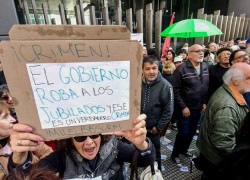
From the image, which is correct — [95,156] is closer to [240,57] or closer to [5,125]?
[5,125]

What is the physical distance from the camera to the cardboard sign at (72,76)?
0.64m

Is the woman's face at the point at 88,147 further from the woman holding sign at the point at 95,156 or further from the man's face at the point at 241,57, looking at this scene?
the man's face at the point at 241,57

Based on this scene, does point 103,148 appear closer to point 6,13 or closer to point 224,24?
point 6,13

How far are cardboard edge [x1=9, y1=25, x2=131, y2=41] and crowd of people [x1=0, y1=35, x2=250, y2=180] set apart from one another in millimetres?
384

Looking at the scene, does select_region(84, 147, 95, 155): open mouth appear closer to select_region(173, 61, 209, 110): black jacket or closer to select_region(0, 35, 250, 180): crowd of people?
select_region(0, 35, 250, 180): crowd of people

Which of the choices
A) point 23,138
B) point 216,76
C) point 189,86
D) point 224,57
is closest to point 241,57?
point 224,57

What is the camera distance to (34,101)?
2.30 ft

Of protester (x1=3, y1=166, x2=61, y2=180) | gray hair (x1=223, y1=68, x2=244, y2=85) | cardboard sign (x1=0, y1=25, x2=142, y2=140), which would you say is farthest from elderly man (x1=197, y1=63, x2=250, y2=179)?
protester (x1=3, y1=166, x2=61, y2=180)

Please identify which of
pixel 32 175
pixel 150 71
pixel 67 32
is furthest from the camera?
pixel 150 71

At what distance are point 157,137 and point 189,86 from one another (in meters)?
0.95

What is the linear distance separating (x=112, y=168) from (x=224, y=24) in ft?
33.7

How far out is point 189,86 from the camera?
8.43ft

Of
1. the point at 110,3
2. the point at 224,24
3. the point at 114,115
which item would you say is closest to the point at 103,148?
the point at 114,115

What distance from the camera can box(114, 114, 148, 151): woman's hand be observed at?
2.83 ft
